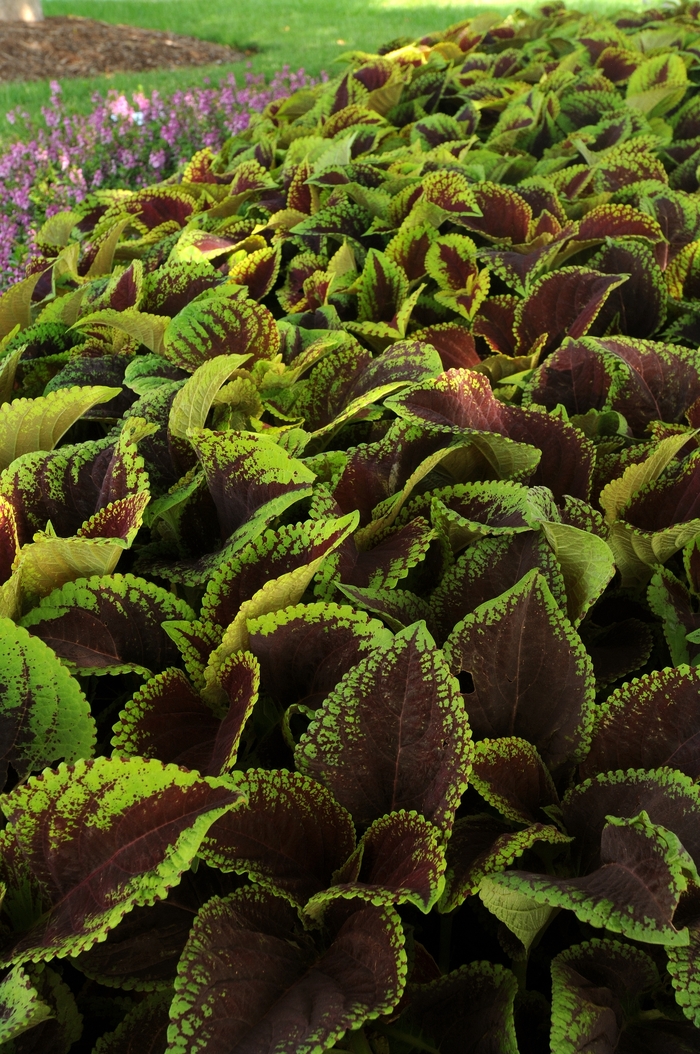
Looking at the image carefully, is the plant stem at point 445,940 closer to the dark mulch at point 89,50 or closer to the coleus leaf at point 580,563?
the coleus leaf at point 580,563

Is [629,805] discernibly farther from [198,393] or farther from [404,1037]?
[198,393]

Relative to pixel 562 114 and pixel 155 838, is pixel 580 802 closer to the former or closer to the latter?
pixel 155 838

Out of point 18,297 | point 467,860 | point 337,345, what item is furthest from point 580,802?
point 18,297

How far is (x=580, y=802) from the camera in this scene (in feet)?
3.18

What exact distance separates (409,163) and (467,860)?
216 cm

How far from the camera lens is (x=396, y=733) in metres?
0.92

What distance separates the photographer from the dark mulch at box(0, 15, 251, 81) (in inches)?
511

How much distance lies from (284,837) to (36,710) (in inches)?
11.7

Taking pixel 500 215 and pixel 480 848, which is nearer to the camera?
pixel 480 848

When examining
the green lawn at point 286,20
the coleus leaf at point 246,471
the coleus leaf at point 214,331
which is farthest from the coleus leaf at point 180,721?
the green lawn at point 286,20

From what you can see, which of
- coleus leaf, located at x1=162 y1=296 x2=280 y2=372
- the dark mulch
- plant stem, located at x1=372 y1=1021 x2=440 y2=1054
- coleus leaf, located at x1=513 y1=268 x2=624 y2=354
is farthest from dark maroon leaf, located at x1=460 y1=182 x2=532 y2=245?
the dark mulch

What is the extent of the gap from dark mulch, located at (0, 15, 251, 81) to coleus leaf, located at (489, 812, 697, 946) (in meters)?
13.9

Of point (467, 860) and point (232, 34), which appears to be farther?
point (232, 34)

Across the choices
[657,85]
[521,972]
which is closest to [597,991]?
[521,972]
